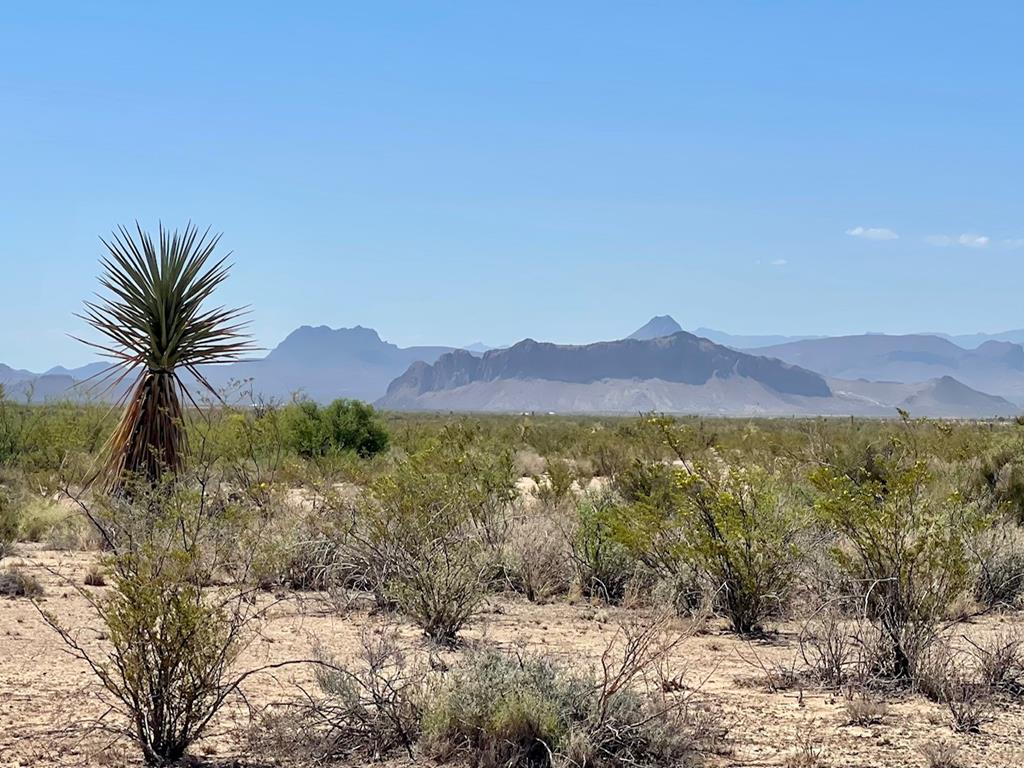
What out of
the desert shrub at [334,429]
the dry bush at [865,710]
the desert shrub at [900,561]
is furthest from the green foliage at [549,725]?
the desert shrub at [334,429]

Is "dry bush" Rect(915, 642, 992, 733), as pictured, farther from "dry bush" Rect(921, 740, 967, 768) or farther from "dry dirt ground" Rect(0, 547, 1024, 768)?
"dry bush" Rect(921, 740, 967, 768)

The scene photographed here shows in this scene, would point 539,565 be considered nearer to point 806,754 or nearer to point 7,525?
point 806,754

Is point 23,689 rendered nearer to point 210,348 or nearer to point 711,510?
point 711,510

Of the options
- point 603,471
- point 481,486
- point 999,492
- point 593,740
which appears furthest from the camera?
point 603,471

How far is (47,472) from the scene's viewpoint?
66.2 feet

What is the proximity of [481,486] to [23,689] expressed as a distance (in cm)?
780

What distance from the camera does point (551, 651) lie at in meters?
9.08

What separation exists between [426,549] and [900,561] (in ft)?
13.9

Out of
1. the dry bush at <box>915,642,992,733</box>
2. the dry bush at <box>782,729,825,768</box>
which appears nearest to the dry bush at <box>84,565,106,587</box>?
the dry bush at <box>782,729,825,768</box>

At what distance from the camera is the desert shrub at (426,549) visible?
31.6 feet

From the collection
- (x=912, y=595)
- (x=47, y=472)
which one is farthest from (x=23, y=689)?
(x=47, y=472)

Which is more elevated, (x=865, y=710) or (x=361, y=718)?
(x=361, y=718)

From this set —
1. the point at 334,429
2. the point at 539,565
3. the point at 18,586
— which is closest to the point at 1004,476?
the point at 539,565

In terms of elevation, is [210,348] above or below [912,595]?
above
